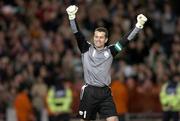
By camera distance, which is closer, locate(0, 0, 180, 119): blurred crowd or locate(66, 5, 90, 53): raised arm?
locate(66, 5, 90, 53): raised arm

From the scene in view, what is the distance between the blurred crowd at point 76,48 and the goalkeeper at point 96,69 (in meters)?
7.49

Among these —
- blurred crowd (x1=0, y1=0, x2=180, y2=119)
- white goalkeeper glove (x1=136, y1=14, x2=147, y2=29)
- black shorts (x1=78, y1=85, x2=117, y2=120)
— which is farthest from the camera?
blurred crowd (x1=0, y1=0, x2=180, y2=119)

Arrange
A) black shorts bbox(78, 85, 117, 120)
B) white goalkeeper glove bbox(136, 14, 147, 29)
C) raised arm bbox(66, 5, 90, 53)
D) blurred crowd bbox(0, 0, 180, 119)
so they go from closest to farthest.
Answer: black shorts bbox(78, 85, 117, 120)
raised arm bbox(66, 5, 90, 53)
white goalkeeper glove bbox(136, 14, 147, 29)
blurred crowd bbox(0, 0, 180, 119)

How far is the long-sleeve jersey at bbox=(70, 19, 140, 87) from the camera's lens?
1298 centimetres

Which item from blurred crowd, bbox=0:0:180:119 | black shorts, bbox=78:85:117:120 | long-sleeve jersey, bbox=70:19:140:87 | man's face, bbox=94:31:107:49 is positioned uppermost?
blurred crowd, bbox=0:0:180:119

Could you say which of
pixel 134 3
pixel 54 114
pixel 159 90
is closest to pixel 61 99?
pixel 54 114

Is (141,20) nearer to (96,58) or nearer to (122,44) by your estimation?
(122,44)

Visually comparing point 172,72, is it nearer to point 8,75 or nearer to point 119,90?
point 119,90

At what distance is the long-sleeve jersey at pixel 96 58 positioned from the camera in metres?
13.0

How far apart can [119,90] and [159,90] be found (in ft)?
5.00

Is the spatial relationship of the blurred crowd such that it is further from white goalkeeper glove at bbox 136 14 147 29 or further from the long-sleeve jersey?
white goalkeeper glove at bbox 136 14 147 29

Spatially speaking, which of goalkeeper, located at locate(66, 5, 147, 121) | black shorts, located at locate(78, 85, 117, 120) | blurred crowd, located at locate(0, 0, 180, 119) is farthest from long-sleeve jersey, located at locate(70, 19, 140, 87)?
blurred crowd, located at locate(0, 0, 180, 119)

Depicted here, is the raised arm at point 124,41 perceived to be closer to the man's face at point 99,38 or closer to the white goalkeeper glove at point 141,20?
the white goalkeeper glove at point 141,20

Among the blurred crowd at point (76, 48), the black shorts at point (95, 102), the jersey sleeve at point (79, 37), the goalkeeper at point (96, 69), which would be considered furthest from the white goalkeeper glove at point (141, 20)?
the blurred crowd at point (76, 48)
